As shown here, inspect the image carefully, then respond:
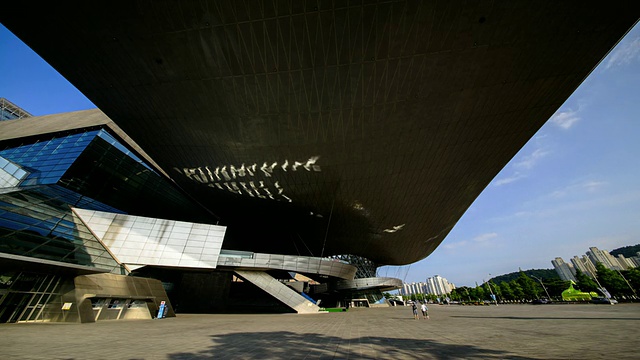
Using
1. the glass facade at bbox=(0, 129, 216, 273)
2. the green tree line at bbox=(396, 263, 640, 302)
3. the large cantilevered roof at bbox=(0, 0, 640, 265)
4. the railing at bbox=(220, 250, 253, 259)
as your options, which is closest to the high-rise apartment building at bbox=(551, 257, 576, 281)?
the green tree line at bbox=(396, 263, 640, 302)

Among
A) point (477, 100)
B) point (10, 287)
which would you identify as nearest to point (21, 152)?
point (10, 287)

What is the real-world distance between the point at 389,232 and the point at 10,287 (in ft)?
117

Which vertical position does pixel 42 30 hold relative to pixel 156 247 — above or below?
above

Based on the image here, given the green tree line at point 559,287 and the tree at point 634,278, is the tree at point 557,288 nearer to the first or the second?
the green tree line at point 559,287

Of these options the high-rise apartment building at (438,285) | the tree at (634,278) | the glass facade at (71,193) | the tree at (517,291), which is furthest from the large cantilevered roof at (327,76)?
the high-rise apartment building at (438,285)

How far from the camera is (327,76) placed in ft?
46.5

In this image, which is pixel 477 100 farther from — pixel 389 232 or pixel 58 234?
pixel 58 234

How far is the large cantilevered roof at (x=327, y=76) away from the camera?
→ 11484 mm

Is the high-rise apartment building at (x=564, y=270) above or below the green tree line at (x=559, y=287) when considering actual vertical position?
above

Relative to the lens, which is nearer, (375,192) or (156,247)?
(156,247)

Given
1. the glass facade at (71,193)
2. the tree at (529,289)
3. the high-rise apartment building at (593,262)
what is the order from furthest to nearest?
the high-rise apartment building at (593,262), the tree at (529,289), the glass facade at (71,193)

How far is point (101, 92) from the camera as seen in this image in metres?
15.4

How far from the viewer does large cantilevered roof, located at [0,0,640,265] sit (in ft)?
37.7

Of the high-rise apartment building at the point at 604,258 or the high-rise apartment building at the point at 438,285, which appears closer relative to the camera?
the high-rise apartment building at the point at 604,258
